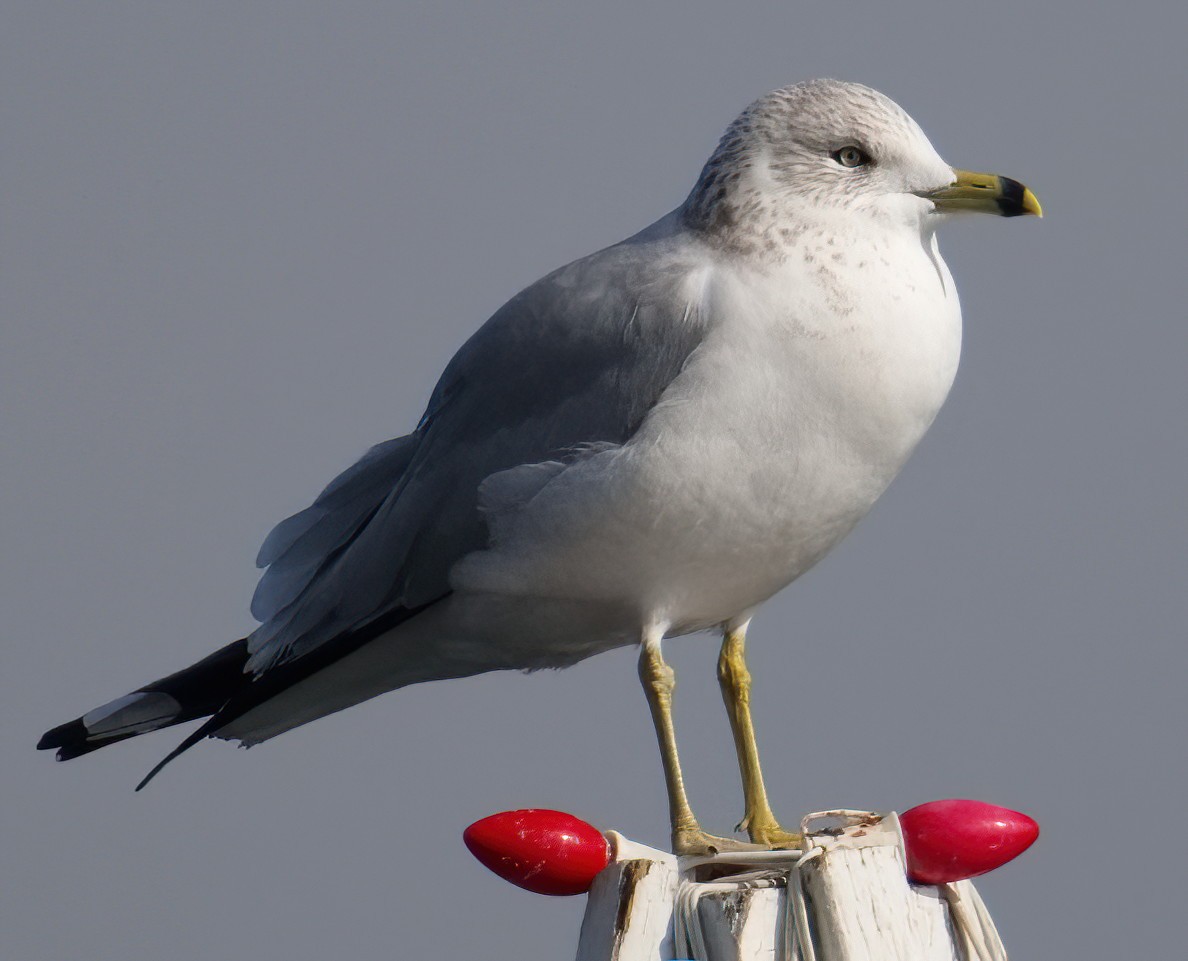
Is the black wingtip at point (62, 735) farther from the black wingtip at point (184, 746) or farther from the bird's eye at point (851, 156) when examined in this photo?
the bird's eye at point (851, 156)

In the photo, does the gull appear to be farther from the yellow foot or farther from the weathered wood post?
the weathered wood post

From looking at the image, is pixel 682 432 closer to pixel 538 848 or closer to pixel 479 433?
pixel 479 433

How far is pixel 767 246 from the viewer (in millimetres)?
3477

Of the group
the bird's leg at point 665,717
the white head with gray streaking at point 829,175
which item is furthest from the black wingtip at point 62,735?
the white head with gray streaking at point 829,175

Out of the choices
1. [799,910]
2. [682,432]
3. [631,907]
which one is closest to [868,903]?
[799,910]

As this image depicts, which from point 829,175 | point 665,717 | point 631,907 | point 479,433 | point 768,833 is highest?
point 829,175

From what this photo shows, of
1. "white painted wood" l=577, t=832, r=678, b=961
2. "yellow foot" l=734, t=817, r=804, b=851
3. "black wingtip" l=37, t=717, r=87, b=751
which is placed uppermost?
"black wingtip" l=37, t=717, r=87, b=751

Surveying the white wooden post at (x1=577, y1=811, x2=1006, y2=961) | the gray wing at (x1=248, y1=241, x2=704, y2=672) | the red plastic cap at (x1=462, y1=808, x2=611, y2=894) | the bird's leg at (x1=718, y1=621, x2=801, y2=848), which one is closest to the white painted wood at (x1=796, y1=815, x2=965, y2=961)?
the white wooden post at (x1=577, y1=811, x2=1006, y2=961)

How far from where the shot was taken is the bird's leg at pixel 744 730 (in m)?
3.76

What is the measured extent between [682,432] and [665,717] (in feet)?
2.02

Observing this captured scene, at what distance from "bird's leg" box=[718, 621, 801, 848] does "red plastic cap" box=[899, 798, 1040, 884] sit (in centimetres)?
71

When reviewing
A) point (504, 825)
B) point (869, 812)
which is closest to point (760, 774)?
point (869, 812)

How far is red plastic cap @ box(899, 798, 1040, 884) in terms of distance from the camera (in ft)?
9.85

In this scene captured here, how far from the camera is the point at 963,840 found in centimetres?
300
